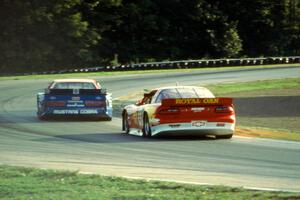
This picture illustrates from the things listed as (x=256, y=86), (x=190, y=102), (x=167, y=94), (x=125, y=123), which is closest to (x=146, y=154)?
(x=190, y=102)

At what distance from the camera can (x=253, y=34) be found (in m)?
83.9

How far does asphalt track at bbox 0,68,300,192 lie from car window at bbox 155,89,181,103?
3.75 feet

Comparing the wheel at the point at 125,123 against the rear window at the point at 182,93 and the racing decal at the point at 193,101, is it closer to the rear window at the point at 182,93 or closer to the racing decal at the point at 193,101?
the rear window at the point at 182,93

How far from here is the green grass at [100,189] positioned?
998 cm

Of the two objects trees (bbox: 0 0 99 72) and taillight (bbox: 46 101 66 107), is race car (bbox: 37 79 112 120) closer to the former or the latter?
taillight (bbox: 46 101 66 107)

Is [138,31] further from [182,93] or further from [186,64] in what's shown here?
[182,93]

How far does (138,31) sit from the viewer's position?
7738 cm

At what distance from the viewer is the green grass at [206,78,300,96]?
139 feet

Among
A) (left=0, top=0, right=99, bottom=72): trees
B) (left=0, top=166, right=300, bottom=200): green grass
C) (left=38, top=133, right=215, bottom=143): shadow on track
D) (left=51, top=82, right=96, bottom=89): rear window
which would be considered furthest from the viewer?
(left=0, top=0, right=99, bottom=72): trees

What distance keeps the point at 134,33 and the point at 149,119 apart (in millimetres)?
57158

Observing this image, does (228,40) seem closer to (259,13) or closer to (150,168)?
(259,13)

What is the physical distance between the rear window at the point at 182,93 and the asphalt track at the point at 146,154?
4.18 feet

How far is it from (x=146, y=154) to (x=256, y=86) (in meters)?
29.5

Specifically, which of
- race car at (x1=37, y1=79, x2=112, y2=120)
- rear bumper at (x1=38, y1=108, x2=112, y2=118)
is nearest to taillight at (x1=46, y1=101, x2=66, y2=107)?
race car at (x1=37, y1=79, x2=112, y2=120)
